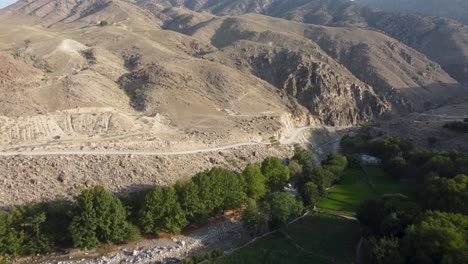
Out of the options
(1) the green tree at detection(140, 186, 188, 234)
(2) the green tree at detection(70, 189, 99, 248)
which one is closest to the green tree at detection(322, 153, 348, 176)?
(1) the green tree at detection(140, 186, 188, 234)

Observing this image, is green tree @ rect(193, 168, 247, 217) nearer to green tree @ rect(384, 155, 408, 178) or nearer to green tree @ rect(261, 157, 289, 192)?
green tree @ rect(261, 157, 289, 192)

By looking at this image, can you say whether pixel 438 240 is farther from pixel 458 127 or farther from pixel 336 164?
Answer: pixel 458 127

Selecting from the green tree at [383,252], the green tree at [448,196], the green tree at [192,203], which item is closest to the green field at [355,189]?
the green tree at [448,196]

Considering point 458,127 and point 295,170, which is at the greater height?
point 458,127

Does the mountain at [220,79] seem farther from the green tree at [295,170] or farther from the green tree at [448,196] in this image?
the green tree at [448,196]

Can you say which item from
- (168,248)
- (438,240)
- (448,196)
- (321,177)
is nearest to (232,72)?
(321,177)

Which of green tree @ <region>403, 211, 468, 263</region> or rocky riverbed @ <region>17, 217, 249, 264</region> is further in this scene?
rocky riverbed @ <region>17, 217, 249, 264</region>
